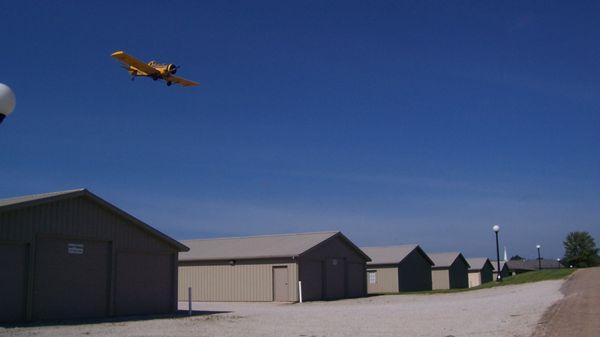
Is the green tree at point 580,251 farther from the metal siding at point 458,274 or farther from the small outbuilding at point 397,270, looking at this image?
the small outbuilding at point 397,270

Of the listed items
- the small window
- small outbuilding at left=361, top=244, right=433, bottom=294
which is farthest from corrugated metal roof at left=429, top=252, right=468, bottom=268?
the small window

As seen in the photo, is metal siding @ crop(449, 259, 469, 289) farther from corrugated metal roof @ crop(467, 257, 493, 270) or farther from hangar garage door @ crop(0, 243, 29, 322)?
hangar garage door @ crop(0, 243, 29, 322)

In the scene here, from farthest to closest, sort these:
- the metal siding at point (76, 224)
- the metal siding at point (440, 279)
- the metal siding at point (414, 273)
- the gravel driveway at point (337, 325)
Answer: the metal siding at point (440, 279) → the metal siding at point (414, 273) → the metal siding at point (76, 224) → the gravel driveway at point (337, 325)

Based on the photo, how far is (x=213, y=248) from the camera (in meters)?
39.7

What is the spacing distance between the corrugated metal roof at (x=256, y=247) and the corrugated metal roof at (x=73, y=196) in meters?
10.4

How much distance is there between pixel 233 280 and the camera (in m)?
36.0

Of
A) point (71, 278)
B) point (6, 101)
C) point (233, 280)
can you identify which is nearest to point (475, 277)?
point (233, 280)

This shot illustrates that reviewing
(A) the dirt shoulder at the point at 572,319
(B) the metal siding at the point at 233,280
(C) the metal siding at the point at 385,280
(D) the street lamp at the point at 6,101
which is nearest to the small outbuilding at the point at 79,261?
(D) the street lamp at the point at 6,101

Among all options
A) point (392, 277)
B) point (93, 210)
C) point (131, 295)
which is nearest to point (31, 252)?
point (93, 210)

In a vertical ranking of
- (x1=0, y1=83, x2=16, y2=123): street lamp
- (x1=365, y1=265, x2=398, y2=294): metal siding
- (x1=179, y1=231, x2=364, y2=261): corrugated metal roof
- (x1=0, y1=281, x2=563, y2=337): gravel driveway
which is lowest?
(x1=0, y1=281, x2=563, y2=337): gravel driveway

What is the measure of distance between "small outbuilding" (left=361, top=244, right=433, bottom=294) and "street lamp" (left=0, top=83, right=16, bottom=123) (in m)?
41.6

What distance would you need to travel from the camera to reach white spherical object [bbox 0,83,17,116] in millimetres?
9398

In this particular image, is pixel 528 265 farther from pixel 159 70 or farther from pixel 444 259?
pixel 159 70

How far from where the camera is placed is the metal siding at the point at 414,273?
1944 inches
